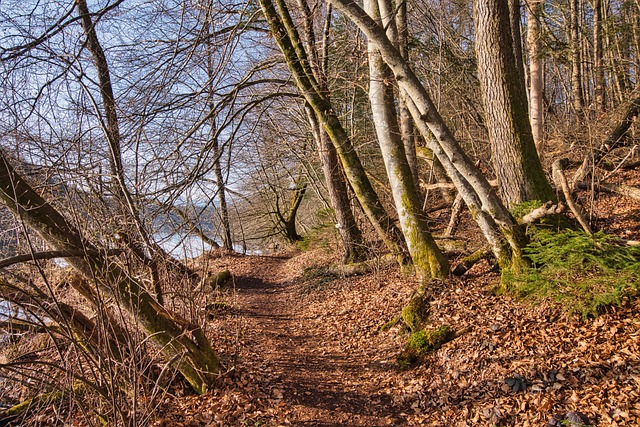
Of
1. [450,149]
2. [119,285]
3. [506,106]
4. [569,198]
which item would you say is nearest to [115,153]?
[119,285]

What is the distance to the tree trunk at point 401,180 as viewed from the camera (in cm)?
638

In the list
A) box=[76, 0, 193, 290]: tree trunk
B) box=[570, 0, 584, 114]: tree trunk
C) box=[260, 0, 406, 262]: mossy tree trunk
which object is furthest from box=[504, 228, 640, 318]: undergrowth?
box=[570, 0, 584, 114]: tree trunk

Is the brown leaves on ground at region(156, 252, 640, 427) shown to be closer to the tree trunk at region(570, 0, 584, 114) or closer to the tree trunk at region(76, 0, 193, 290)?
the tree trunk at region(76, 0, 193, 290)

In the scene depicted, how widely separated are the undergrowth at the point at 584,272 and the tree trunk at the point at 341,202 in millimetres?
5145

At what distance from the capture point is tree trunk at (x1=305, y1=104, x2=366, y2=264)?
31.6ft

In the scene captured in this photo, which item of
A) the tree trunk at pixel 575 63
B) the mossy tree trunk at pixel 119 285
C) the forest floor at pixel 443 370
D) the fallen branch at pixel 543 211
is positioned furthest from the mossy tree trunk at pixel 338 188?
the tree trunk at pixel 575 63

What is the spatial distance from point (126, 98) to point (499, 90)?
5326mm

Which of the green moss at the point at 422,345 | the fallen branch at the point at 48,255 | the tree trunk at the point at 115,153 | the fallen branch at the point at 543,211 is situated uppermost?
the tree trunk at the point at 115,153

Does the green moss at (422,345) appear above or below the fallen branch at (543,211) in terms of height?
below

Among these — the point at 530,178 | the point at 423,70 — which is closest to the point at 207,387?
the point at 530,178

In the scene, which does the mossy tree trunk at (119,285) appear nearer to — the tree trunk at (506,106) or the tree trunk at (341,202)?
the tree trunk at (506,106)

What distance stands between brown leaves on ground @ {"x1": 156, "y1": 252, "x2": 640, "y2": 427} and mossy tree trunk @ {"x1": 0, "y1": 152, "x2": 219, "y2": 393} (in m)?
0.39

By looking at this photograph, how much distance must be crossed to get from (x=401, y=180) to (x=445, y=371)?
9.92 ft

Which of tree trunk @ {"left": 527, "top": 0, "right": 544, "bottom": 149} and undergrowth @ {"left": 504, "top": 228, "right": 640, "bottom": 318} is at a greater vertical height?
tree trunk @ {"left": 527, "top": 0, "right": 544, "bottom": 149}
